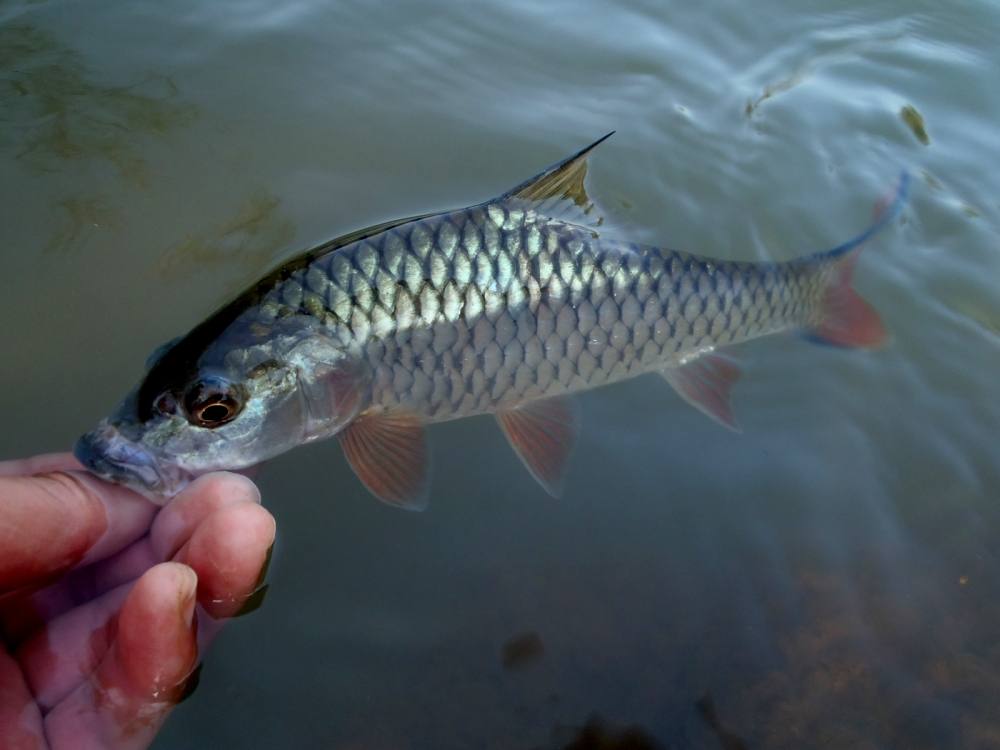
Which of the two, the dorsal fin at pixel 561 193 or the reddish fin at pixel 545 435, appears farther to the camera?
the reddish fin at pixel 545 435

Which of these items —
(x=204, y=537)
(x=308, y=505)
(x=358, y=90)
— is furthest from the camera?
(x=358, y=90)

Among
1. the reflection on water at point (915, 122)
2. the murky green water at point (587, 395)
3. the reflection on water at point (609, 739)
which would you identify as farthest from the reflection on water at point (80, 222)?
the reflection on water at point (915, 122)

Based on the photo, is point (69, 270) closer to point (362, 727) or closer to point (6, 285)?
point (6, 285)

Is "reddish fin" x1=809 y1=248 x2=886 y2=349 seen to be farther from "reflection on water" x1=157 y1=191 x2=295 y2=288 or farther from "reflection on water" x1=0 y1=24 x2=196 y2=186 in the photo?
"reflection on water" x1=0 y1=24 x2=196 y2=186

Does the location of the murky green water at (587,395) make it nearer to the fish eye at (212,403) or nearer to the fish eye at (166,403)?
the fish eye at (212,403)

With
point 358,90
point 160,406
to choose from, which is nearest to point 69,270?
point 160,406

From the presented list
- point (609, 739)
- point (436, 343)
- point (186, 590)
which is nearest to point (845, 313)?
point (436, 343)

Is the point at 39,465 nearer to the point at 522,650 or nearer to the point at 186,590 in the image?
the point at 186,590
